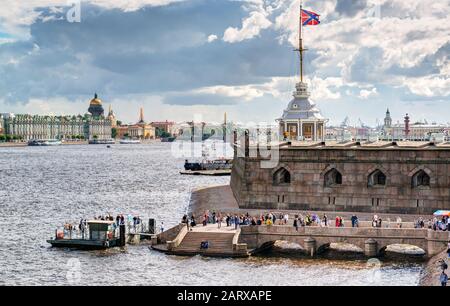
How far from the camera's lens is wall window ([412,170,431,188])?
45750 millimetres

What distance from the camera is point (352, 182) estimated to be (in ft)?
154

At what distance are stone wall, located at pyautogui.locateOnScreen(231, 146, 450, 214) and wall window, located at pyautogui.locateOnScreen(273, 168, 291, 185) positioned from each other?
0.28 m

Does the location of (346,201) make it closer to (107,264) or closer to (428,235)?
(428,235)

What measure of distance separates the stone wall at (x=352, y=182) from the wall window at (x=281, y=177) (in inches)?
11.1

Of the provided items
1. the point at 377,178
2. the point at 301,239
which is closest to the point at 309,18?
the point at 377,178

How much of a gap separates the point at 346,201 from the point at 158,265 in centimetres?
1476

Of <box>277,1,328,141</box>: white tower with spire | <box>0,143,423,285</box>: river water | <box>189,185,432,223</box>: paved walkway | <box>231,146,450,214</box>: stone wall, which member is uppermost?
<box>277,1,328,141</box>: white tower with spire

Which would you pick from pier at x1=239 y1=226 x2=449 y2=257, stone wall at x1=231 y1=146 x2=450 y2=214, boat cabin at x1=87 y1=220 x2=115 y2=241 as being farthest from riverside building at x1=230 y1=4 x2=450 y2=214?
boat cabin at x1=87 y1=220 x2=115 y2=241

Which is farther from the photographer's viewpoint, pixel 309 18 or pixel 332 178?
pixel 309 18

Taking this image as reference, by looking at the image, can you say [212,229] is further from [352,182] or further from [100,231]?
[352,182]

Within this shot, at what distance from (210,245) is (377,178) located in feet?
42.8

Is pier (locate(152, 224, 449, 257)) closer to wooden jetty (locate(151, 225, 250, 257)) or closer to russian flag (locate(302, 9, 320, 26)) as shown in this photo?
wooden jetty (locate(151, 225, 250, 257))
